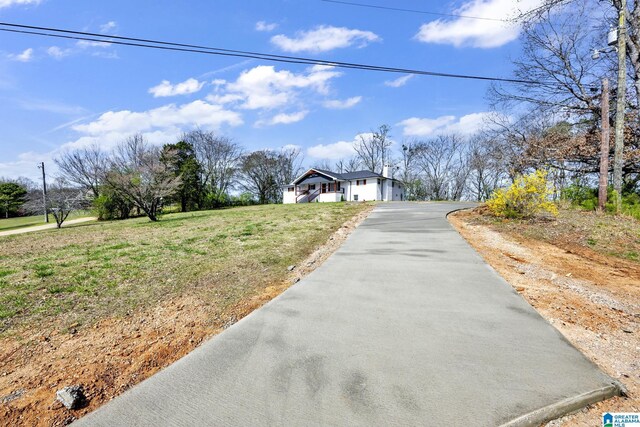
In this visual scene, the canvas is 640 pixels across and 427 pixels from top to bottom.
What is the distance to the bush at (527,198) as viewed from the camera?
9273 millimetres

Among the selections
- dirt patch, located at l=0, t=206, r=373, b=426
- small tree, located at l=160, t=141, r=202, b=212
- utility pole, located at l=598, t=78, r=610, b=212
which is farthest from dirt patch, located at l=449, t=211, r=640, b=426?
small tree, located at l=160, t=141, r=202, b=212

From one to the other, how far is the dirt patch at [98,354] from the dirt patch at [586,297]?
3010mm

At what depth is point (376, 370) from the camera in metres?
2.24

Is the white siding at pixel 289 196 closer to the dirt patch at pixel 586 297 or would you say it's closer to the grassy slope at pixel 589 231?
the grassy slope at pixel 589 231

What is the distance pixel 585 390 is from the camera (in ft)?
6.44

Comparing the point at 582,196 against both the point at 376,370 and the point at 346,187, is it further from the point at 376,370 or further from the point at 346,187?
the point at 346,187

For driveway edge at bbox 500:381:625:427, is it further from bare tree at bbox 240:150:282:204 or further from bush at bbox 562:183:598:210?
bare tree at bbox 240:150:282:204

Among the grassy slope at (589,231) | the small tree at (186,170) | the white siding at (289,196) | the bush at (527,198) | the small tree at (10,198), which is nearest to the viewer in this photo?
the grassy slope at (589,231)

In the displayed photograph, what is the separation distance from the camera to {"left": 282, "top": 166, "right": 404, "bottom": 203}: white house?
113ft

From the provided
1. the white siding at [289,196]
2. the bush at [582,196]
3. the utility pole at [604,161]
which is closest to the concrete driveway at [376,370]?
the utility pole at [604,161]

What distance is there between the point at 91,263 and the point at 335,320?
233 inches

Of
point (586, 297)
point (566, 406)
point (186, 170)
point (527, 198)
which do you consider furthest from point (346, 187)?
point (566, 406)

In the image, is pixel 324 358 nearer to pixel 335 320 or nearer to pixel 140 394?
pixel 335 320

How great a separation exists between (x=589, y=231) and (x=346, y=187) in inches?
1148
